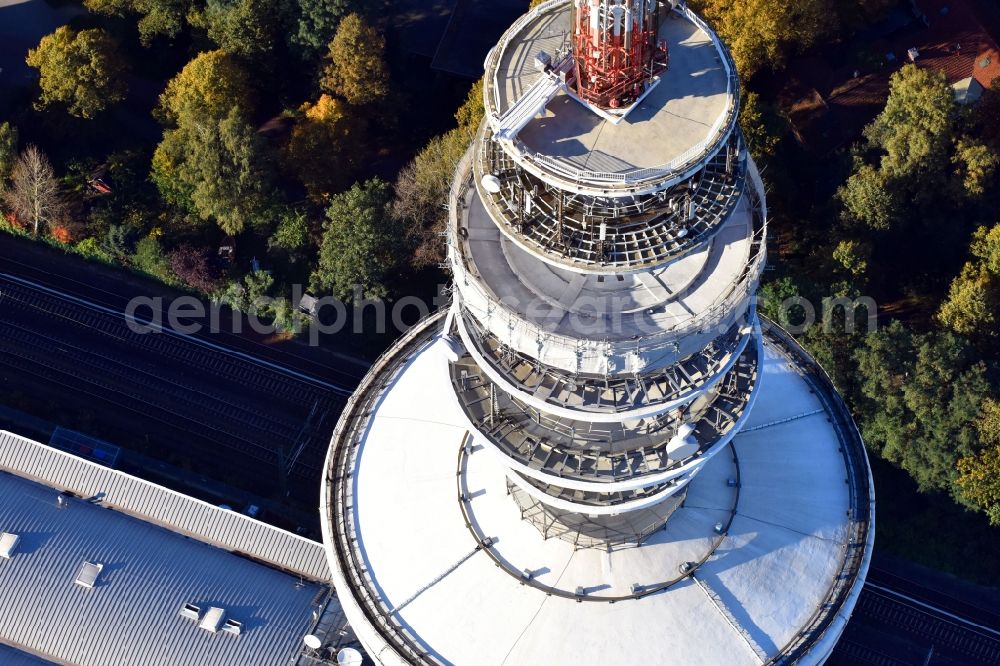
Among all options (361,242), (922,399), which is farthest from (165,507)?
(922,399)

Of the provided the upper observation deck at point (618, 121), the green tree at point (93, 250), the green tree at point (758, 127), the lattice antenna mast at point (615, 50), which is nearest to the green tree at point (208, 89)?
the green tree at point (93, 250)

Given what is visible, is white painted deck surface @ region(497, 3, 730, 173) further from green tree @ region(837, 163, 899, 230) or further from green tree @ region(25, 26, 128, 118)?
green tree @ region(25, 26, 128, 118)

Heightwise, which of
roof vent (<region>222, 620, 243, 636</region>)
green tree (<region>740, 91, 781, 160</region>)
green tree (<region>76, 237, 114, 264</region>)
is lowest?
roof vent (<region>222, 620, 243, 636</region>)

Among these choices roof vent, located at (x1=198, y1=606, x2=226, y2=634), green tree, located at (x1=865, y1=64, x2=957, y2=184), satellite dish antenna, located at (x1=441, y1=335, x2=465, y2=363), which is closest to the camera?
satellite dish antenna, located at (x1=441, y1=335, x2=465, y2=363)

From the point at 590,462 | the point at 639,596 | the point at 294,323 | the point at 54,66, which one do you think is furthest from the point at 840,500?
the point at 54,66

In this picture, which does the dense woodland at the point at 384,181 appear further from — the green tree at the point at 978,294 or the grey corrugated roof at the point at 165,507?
the grey corrugated roof at the point at 165,507

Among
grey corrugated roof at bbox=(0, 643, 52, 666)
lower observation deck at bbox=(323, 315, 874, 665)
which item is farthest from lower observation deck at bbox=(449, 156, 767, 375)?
grey corrugated roof at bbox=(0, 643, 52, 666)

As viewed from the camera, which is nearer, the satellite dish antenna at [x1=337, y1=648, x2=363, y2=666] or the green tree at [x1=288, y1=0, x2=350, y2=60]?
the satellite dish antenna at [x1=337, y1=648, x2=363, y2=666]

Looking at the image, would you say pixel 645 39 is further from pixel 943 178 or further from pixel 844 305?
pixel 943 178

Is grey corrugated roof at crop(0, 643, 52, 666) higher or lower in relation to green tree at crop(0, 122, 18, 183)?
lower
